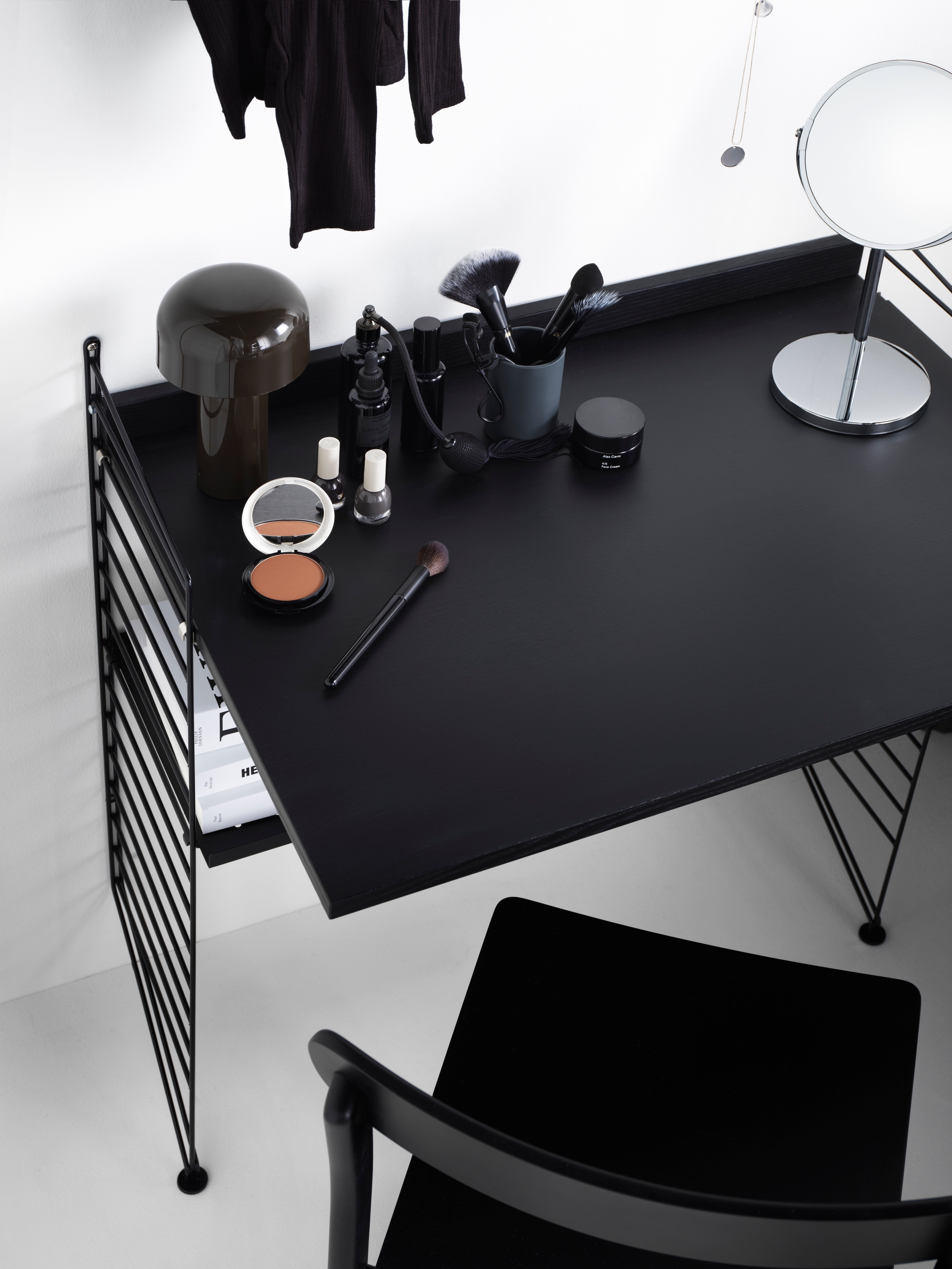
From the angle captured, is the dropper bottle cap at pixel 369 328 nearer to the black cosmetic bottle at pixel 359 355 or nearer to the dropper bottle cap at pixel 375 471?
the black cosmetic bottle at pixel 359 355

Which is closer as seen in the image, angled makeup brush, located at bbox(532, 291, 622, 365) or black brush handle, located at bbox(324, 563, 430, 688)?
black brush handle, located at bbox(324, 563, 430, 688)

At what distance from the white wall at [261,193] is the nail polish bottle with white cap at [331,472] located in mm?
177

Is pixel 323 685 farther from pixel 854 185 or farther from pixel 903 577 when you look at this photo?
pixel 854 185

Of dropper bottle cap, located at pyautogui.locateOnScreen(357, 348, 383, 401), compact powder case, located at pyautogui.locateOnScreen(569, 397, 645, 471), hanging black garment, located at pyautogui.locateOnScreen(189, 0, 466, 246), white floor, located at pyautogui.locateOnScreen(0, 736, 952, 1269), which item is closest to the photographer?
hanging black garment, located at pyautogui.locateOnScreen(189, 0, 466, 246)

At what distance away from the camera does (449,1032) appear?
186cm

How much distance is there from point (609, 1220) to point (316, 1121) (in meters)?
1.01

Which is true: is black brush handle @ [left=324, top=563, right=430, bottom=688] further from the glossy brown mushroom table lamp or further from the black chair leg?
the black chair leg

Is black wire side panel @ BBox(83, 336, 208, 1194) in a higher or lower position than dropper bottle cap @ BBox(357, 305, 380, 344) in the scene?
lower

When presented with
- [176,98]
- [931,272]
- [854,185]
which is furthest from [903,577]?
[176,98]

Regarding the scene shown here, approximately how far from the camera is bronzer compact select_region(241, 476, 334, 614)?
4.01 feet

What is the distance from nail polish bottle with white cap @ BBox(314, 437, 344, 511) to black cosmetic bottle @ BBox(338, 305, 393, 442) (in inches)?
1.6

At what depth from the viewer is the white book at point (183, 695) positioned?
137cm

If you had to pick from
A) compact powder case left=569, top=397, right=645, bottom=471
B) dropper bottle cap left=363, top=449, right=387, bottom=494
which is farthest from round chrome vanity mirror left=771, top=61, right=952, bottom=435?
→ dropper bottle cap left=363, top=449, right=387, bottom=494

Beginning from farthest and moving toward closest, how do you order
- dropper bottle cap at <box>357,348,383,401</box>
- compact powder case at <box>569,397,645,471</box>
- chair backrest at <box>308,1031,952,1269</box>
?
compact powder case at <box>569,397,645,471</box>, dropper bottle cap at <box>357,348,383,401</box>, chair backrest at <box>308,1031,952,1269</box>
